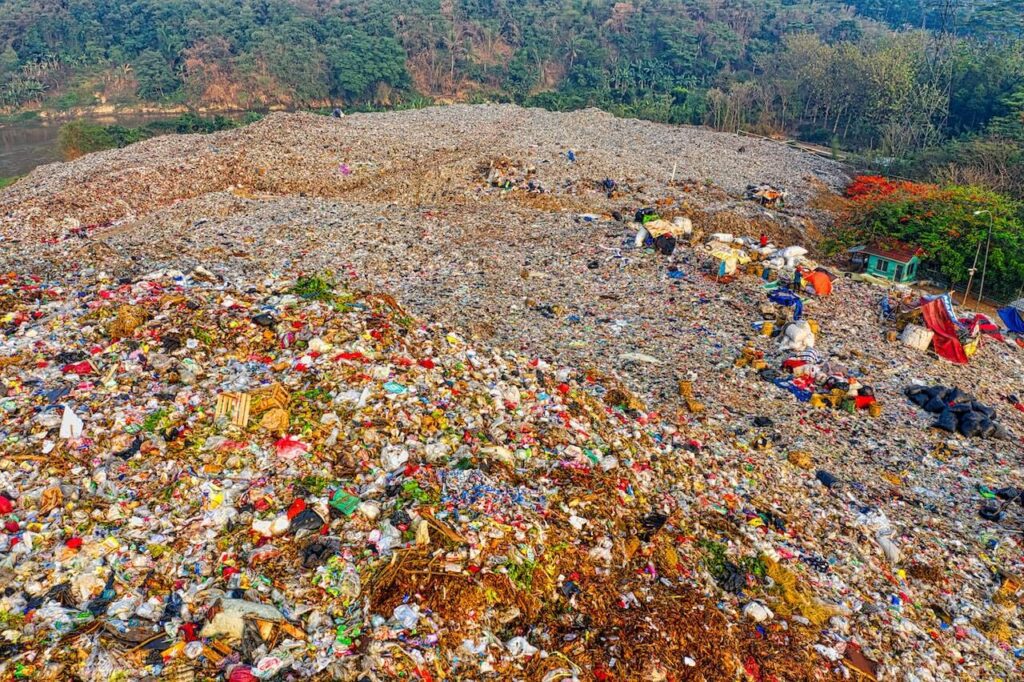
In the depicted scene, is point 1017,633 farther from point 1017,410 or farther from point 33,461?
point 33,461

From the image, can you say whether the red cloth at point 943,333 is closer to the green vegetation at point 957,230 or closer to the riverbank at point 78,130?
the green vegetation at point 957,230

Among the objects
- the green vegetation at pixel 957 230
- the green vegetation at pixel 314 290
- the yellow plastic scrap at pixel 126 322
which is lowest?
the green vegetation at pixel 957 230

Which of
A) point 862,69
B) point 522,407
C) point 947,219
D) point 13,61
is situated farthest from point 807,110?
point 13,61

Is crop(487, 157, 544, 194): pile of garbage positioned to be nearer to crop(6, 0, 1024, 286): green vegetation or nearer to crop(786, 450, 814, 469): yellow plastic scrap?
crop(786, 450, 814, 469): yellow plastic scrap

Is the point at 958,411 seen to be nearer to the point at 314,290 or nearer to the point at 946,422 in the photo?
the point at 946,422

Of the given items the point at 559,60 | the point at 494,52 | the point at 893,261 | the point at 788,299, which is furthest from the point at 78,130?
the point at 559,60

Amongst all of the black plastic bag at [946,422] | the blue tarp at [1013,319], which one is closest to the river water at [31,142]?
the black plastic bag at [946,422]
